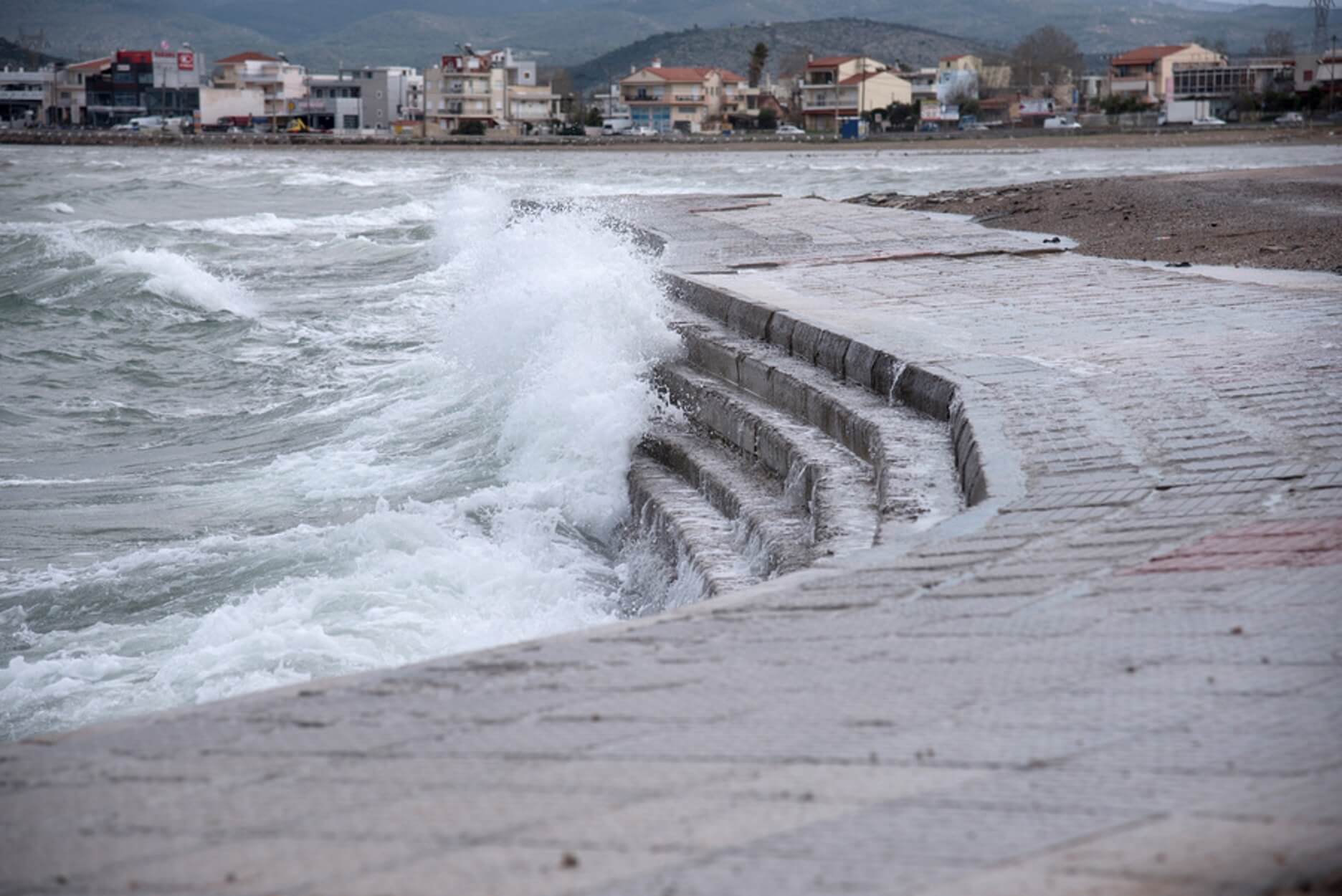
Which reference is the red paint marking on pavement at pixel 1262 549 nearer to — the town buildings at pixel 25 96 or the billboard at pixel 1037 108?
the billboard at pixel 1037 108

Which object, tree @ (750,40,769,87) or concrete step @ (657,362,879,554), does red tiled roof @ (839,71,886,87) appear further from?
concrete step @ (657,362,879,554)

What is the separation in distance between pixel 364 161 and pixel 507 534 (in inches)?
2584

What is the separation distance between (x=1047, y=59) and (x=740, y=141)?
7011cm

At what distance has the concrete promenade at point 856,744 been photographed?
6.30ft

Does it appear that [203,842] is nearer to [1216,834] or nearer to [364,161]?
[1216,834]

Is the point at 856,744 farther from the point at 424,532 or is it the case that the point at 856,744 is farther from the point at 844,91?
the point at 844,91

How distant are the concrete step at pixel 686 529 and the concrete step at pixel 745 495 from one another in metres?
0.04

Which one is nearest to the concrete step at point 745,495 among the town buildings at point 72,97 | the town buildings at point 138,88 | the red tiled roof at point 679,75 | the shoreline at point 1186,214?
the shoreline at point 1186,214

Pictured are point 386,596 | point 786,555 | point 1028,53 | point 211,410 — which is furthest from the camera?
point 1028,53

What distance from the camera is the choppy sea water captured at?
204 inches

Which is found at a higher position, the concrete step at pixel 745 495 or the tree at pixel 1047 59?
the tree at pixel 1047 59

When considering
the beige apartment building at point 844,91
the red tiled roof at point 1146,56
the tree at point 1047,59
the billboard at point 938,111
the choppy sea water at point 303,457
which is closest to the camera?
the choppy sea water at point 303,457

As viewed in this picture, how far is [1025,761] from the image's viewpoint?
2178 mm

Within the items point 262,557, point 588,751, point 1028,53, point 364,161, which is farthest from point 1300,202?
point 1028,53
